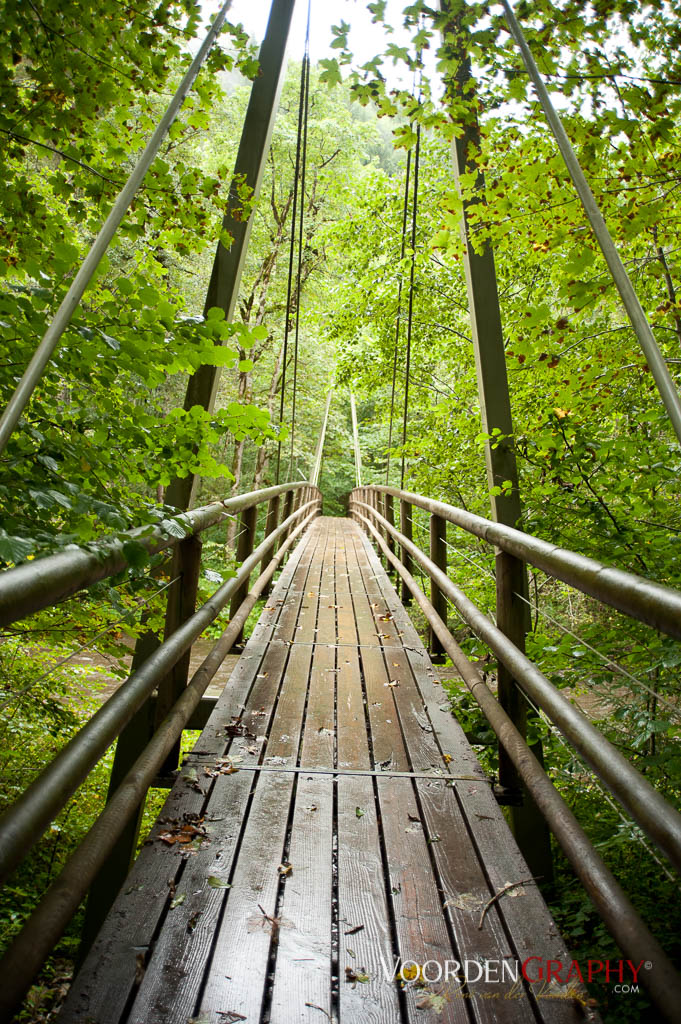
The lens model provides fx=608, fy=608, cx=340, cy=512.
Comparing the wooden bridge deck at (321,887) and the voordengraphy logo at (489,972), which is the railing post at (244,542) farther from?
the voordengraphy logo at (489,972)

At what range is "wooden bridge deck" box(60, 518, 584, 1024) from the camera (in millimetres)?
1102

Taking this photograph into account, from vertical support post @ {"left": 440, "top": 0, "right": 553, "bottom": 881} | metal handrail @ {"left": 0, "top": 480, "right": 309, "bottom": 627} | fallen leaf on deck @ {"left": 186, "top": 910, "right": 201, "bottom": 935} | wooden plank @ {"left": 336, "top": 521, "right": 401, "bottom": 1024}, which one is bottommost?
wooden plank @ {"left": 336, "top": 521, "right": 401, "bottom": 1024}

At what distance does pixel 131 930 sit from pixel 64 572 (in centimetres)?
77

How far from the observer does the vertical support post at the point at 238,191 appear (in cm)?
274

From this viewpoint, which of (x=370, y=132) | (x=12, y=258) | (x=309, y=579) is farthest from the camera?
(x=370, y=132)

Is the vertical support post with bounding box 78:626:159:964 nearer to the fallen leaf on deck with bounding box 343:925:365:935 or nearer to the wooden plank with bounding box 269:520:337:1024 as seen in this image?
the wooden plank with bounding box 269:520:337:1024

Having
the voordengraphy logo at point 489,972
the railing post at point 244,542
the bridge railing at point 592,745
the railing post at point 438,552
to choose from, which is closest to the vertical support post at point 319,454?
the railing post at point 244,542

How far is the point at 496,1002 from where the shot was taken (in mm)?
1112

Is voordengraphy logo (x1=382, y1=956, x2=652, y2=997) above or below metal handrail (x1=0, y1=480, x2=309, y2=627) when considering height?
below

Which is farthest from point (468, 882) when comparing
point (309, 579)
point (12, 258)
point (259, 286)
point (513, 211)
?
point (259, 286)

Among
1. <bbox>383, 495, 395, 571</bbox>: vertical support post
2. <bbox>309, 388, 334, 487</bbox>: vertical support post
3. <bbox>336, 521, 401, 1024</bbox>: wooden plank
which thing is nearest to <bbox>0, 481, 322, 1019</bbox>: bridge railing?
<bbox>336, 521, 401, 1024</bbox>: wooden plank

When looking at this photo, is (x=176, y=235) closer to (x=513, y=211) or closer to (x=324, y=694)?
(x=513, y=211)

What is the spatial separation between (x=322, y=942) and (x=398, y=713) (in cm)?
123

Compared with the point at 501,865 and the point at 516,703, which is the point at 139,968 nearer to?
the point at 501,865
